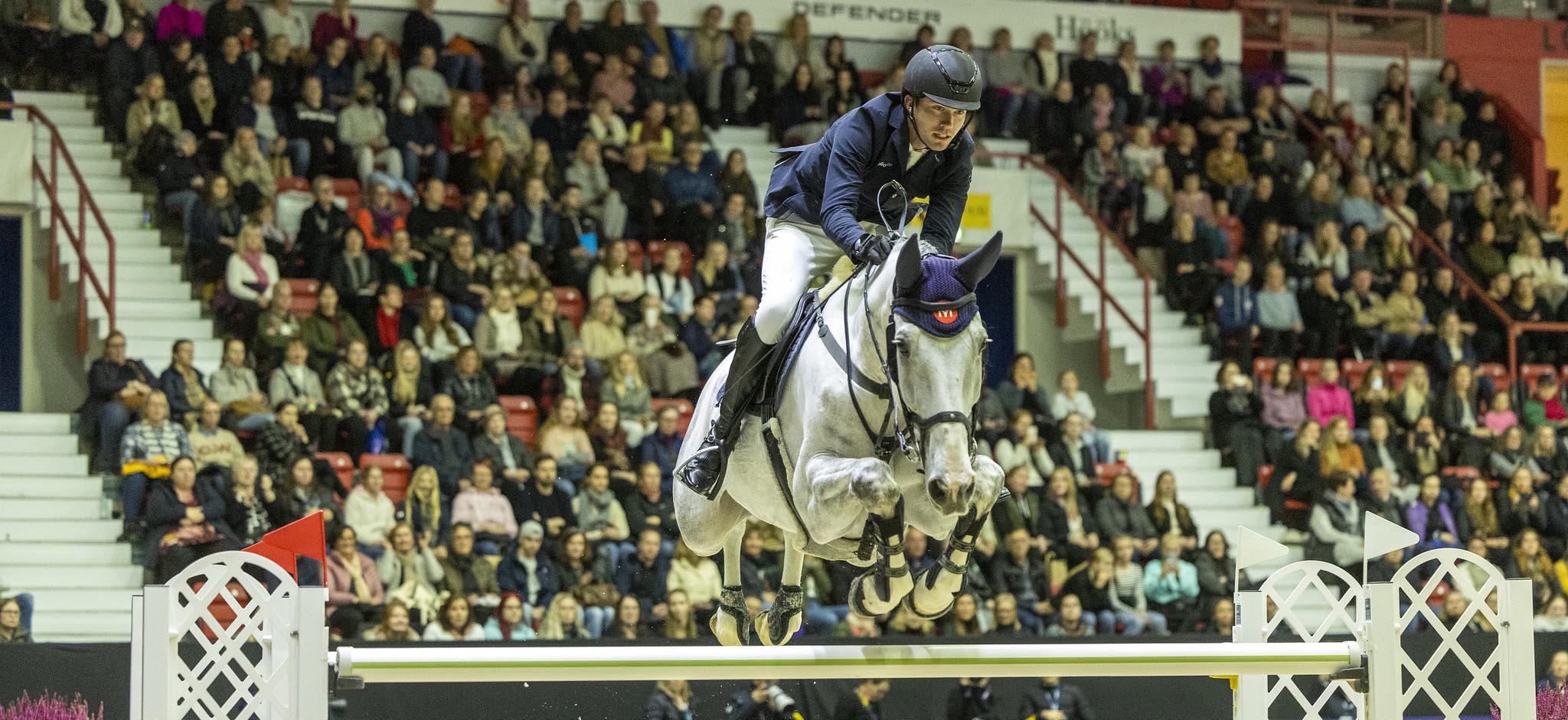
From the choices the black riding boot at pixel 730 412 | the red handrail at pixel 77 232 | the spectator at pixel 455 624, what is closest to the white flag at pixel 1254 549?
the black riding boot at pixel 730 412

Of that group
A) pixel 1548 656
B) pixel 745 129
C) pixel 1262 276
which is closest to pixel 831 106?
pixel 745 129

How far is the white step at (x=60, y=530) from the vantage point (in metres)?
13.2

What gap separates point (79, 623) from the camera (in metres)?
12.7

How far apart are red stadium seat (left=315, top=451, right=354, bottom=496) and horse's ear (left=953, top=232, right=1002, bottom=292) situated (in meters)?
7.80

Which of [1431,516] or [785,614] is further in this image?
[1431,516]

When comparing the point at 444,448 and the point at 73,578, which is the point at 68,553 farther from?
the point at 444,448

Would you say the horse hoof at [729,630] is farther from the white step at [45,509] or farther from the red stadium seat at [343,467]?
the white step at [45,509]

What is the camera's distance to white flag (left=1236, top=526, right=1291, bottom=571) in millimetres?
7840

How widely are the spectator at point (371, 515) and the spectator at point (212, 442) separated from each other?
830 mm

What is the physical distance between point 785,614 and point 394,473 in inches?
253

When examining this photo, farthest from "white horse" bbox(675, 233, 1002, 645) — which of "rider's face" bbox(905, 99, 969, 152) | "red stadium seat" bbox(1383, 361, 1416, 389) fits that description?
"red stadium seat" bbox(1383, 361, 1416, 389)

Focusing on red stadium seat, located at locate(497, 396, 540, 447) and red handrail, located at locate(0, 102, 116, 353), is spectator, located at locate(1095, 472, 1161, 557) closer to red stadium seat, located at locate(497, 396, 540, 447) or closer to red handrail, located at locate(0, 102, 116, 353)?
red stadium seat, located at locate(497, 396, 540, 447)

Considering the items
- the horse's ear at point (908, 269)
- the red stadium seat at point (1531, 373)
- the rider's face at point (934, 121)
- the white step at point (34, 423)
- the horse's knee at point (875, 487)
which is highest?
the rider's face at point (934, 121)

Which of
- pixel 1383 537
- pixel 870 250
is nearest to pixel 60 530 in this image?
pixel 870 250
